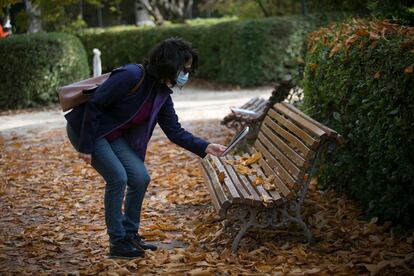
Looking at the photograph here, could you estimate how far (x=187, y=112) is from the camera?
1350cm

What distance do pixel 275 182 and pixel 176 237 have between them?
1.00 metres

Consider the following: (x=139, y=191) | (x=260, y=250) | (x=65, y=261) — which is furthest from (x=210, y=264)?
(x=65, y=261)

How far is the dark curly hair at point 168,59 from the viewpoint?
4.47m

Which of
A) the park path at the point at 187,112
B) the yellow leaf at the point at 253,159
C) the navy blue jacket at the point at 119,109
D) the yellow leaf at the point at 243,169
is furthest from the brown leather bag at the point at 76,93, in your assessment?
the park path at the point at 187,112

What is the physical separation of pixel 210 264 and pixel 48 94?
10.9 meters

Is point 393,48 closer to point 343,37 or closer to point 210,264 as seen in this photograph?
point 343,37

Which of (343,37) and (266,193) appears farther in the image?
(343,37)

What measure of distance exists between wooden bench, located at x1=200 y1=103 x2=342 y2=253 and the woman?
73 cm

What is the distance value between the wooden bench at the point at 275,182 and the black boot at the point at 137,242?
62 cm

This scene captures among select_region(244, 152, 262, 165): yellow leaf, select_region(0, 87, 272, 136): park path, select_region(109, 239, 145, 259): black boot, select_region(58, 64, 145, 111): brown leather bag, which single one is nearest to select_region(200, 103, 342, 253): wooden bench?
select_region(244, 152, 262, 165): yellow leaf

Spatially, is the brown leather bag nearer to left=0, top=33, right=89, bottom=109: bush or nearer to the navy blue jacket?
the navy blue jacket

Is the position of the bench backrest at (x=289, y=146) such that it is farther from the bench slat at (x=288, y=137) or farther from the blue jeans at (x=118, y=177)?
the blue jeans at (x=118, y=177)

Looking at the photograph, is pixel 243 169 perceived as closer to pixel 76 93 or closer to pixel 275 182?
pixel 275 182

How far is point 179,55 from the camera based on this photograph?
450cm
